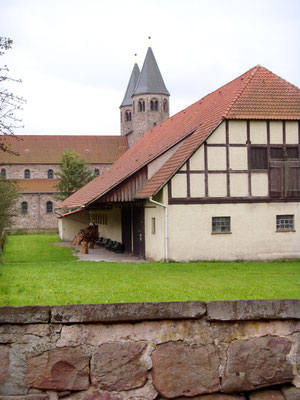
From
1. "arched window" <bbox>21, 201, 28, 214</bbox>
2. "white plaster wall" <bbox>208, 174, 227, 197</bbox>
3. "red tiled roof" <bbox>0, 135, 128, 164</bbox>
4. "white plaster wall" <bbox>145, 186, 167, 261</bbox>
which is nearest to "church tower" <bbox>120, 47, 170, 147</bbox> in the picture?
"red tiled roof" <bbox>0, 135, 128, 164</bbox>

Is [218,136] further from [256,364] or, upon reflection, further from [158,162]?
[256,364]

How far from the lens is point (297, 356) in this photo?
3.82 meters

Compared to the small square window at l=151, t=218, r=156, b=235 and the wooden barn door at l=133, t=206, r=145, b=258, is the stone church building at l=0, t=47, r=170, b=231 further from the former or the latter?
the small square window at l=151, t=218, r=156, b=235

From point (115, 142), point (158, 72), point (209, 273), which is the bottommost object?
point (209, 273)

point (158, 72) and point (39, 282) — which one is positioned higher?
point (158, 72)

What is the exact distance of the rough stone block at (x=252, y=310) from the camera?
3743 mm

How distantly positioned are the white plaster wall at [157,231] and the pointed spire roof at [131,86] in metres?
52.1

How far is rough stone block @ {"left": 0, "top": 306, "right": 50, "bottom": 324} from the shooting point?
3580 mm

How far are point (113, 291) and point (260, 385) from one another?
9.00m

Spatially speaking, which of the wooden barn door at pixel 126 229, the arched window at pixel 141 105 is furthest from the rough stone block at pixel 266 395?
the arched window at pixel 141 105

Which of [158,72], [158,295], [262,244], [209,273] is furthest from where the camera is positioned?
[158,72]

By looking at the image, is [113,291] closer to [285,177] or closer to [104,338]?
[104,338]

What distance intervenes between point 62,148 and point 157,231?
46191mm

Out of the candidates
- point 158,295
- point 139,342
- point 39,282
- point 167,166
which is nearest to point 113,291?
point 158,295
